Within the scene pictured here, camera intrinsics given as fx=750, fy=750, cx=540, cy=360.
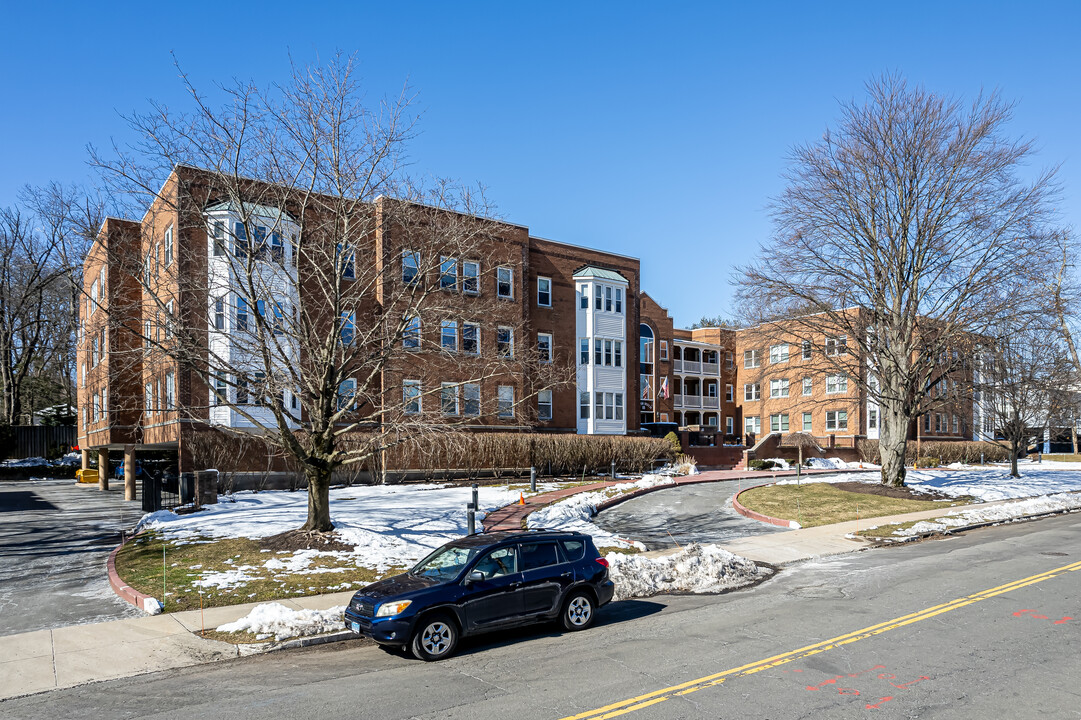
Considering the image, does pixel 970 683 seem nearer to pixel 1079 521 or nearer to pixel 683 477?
pixel 1079 521

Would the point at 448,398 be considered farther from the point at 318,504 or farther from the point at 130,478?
the point at 130,478

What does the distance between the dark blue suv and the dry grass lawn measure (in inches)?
553

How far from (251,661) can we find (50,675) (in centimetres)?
237

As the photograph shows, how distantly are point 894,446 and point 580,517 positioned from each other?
15.8 m

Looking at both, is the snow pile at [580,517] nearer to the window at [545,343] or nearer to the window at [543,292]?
the window at [545,343]

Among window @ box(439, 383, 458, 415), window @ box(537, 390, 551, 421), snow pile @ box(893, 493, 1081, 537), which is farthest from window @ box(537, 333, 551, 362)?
snow pile @ box(893, 493, 1081, 537)

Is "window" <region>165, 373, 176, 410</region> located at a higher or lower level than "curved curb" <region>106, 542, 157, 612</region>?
higher

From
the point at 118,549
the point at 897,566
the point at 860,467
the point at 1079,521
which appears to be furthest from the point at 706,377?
the point at 118,549

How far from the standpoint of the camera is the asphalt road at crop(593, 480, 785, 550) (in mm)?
21062

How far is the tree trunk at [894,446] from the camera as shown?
31.2 m

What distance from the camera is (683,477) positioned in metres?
35.9

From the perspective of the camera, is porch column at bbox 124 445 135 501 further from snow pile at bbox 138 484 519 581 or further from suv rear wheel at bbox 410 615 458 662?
suv rear wheel at bbox 410 615 458 662

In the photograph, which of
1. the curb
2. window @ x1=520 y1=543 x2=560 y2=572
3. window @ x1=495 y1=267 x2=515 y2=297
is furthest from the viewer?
window @ x1=495 y1=267 x2=515 y2=297

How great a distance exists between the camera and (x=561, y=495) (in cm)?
2812
